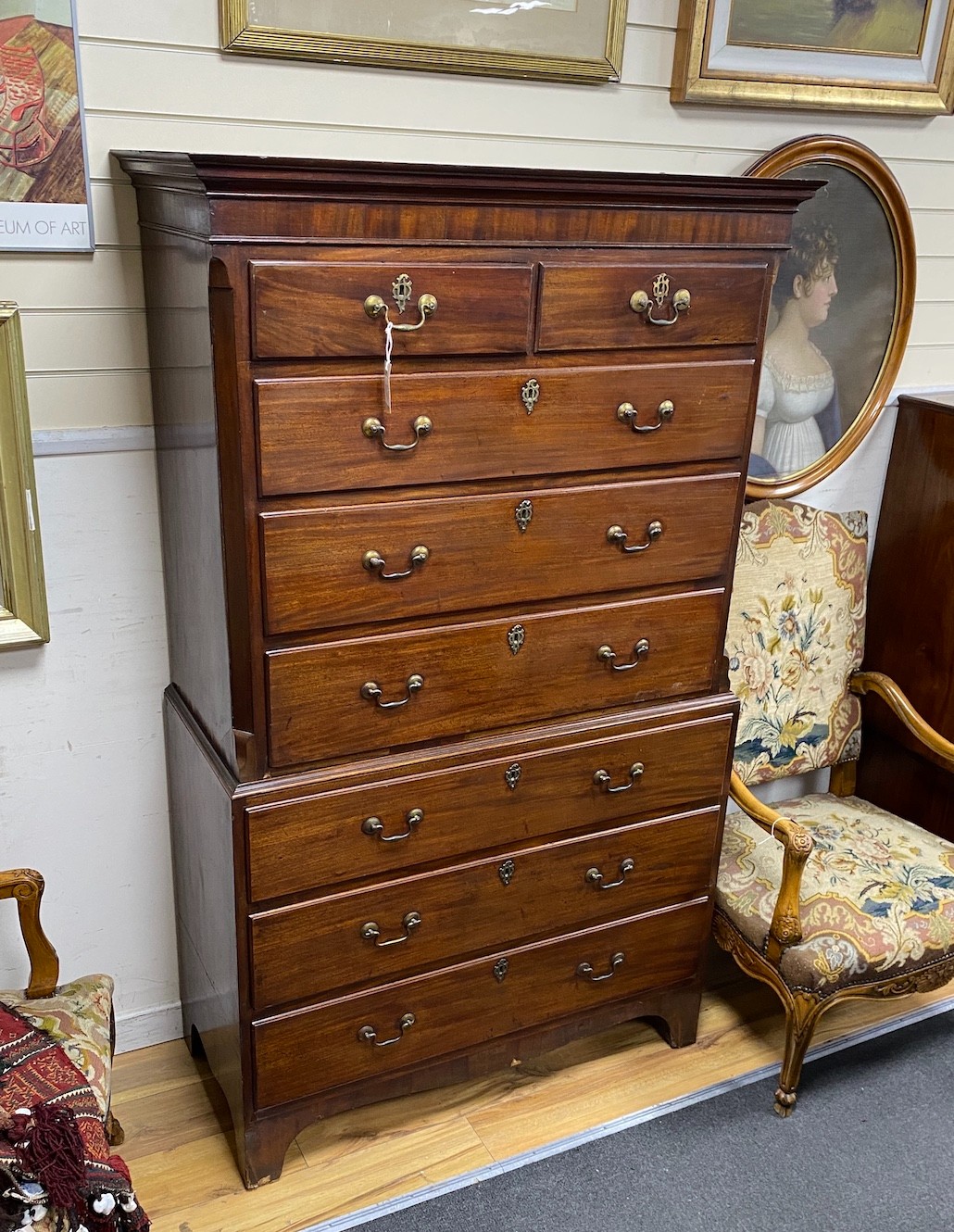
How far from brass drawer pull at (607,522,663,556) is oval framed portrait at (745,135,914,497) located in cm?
75

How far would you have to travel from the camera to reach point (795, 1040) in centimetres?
240

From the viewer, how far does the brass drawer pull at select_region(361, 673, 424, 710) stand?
1943 millimetres

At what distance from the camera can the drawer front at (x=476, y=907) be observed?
6.68 feet

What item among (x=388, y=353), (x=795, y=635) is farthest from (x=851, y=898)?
(x=388, y=353)

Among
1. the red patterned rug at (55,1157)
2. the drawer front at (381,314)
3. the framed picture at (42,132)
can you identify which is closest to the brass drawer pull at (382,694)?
the drawer front at (381,314)

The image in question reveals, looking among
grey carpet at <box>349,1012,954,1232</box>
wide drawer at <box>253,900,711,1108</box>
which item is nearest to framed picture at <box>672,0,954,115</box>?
wide drawer at <box>253,900,711,1108</box>

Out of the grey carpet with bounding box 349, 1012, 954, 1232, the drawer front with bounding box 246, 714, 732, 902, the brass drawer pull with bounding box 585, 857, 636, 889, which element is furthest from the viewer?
the brass drawer pull with bounding box 585, 857, 636, 889

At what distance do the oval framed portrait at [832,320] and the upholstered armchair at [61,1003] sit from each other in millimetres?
1883

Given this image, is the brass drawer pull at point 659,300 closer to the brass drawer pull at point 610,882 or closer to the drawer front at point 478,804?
the drawer front at point 478,804

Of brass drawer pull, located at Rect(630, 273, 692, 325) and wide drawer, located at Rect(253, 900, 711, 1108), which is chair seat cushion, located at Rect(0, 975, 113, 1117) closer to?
wide drawer, located at Rect(253, 900, 711, 1108)

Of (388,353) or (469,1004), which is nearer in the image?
(388,353)

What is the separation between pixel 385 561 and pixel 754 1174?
1525 millimetres

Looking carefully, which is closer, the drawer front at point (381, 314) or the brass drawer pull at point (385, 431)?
the drawer front at point (381, 314)

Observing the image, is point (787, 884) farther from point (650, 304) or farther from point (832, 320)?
point (832, 320)
